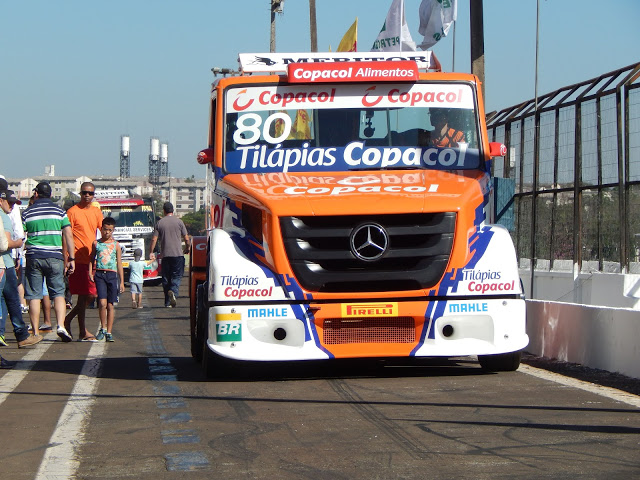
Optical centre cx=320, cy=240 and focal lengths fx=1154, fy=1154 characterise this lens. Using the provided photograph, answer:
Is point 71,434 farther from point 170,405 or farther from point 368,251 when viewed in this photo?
point 368,251

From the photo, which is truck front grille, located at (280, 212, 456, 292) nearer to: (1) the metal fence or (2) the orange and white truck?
Result: (2) the orange and white truck

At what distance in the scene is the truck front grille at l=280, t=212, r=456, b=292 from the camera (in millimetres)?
9172

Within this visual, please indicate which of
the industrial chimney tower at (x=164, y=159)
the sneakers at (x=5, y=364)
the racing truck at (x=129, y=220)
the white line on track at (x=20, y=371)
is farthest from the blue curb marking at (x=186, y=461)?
the industrial chimney tower at (x=164, y=159)

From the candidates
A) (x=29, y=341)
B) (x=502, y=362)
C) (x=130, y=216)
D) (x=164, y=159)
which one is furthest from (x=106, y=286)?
(x=164, y=159)

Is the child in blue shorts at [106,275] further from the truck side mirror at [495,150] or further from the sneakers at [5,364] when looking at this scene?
the truck side mirror at [495,150]

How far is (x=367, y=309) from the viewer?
920 cm

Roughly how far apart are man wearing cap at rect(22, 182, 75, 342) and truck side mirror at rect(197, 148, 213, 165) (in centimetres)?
379

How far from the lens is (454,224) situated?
9.27 meters

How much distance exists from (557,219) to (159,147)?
4135 inches

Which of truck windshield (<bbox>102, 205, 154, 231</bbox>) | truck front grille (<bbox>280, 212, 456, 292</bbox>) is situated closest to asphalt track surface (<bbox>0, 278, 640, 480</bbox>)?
truck front grille (<bbox>280, 212, 456, 292</bbox>)

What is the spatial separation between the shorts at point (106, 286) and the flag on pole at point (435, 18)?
27.0ft

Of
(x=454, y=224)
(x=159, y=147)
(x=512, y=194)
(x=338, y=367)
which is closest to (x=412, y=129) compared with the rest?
(x=454, y=224)

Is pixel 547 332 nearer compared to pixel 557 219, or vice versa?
pixel 547 332

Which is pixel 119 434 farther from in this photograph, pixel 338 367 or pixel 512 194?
pixel 512 194
